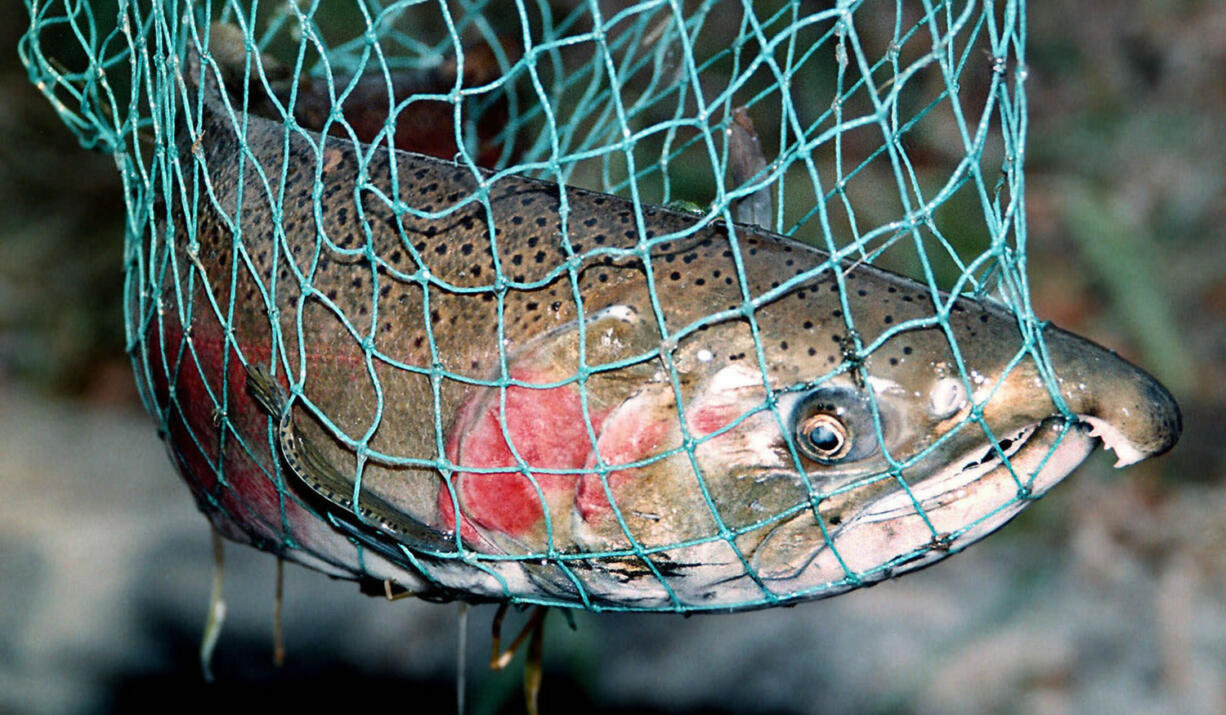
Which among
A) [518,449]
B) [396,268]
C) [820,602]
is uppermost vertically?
[396,268]

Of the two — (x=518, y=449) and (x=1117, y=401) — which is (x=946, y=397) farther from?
(x=518, y=449)

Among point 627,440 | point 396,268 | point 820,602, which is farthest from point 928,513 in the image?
point 820,602

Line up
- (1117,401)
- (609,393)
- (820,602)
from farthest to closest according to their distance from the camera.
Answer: (820,602)
(609,393)
(1117,401)

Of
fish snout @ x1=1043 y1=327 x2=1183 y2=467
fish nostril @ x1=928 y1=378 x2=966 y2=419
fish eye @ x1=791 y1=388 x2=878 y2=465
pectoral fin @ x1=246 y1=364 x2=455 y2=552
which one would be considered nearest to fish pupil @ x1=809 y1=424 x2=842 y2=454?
fish eye @ x1=791 y1=388 x2=878 y2=465

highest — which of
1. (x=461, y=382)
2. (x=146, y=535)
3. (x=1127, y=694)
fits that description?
(x=461, y=382)

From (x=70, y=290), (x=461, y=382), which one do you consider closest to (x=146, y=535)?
(x=70, y=290)

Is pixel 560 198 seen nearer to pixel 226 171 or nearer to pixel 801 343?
pixel 801 343

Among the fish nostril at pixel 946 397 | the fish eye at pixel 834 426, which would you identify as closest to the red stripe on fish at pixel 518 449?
the fish eye at pixel 834 426
